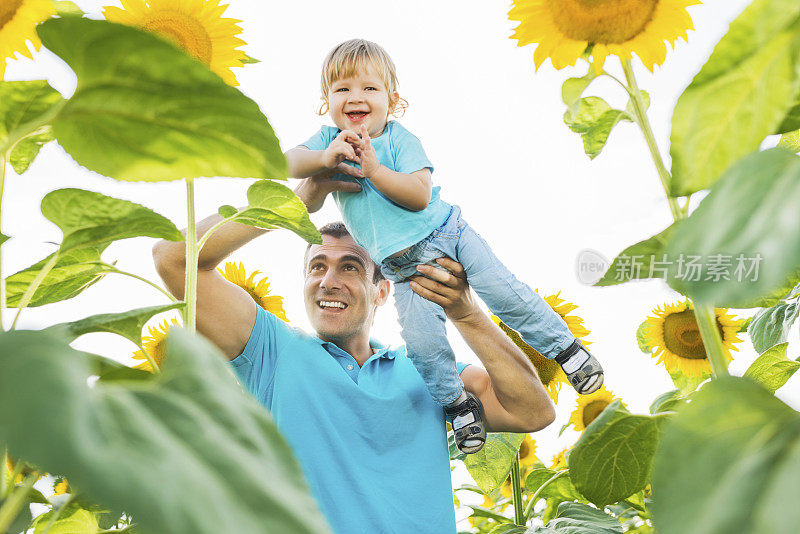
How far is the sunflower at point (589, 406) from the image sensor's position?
1903 mm

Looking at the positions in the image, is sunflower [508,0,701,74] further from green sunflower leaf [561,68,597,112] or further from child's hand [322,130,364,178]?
child's hand [322,130,364,178]

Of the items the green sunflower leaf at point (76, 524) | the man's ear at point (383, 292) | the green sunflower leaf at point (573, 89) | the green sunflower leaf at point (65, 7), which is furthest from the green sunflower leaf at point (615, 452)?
the man's ear at point (383, 292)

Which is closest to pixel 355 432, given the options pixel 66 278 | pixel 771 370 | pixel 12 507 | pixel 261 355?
pixel 261 355

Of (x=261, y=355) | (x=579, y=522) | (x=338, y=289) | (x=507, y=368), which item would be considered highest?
(x=338, y=289)

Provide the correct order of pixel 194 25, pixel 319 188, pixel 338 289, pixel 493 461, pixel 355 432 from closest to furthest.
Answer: pixel 194 25
pixel 319 188
pixel 493 461
pixel 355 432
pixel 338 289

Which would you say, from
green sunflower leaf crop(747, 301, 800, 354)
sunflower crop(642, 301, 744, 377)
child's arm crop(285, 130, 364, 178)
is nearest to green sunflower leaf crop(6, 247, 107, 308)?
child's arm crop(285, 130, 364, 178)

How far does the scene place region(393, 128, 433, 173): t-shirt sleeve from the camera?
149 cm

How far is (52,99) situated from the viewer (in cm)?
49

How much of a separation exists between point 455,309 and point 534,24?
914mm

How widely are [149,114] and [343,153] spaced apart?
970 millimetres

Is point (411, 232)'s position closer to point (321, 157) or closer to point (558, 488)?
point (321, 157)

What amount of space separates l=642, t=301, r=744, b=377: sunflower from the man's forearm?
314mm

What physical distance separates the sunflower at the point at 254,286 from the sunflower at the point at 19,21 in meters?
1.20

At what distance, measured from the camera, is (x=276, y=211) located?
0.73 m
